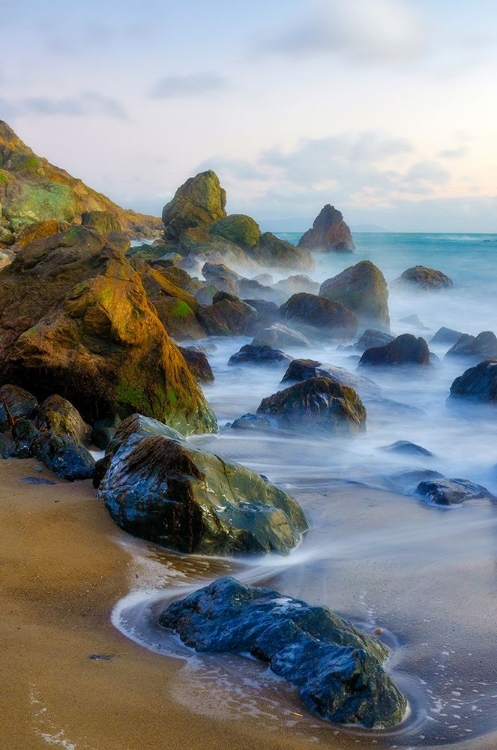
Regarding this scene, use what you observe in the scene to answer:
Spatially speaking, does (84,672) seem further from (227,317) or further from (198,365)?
(227,317)

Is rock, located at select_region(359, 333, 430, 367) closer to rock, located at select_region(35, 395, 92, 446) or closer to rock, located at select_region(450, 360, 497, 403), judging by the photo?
rock, located at select_region(450, 360, 497, 403)

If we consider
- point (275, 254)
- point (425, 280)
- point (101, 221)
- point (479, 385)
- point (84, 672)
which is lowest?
point (84, 672)

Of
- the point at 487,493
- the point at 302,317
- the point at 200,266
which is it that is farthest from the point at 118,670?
the point at 200,266

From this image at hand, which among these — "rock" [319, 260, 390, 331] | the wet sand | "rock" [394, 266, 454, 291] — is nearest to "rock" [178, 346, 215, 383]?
the wet sand

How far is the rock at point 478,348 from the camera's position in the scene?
45.0 ft

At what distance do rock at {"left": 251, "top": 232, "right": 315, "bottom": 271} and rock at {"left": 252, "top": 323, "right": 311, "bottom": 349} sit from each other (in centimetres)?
1841

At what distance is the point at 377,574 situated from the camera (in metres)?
4.10

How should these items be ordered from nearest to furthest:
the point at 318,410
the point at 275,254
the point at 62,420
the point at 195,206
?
the point at 62,420
the point at 318,410
the point at 275,254
the point at 195,206

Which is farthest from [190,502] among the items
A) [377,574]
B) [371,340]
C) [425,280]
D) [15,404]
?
[425,280]

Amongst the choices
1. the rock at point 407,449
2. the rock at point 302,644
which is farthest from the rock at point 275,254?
the rock at point 302,644

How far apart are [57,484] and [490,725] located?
3.20m

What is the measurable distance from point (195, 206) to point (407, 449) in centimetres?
2950

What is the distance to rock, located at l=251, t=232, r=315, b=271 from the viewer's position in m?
32.8

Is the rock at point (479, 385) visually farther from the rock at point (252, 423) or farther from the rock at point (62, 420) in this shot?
the rock at point (62, 420)
